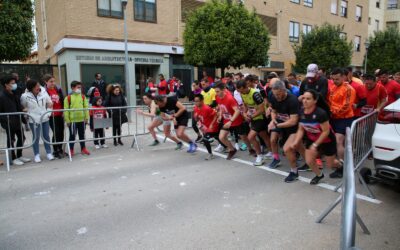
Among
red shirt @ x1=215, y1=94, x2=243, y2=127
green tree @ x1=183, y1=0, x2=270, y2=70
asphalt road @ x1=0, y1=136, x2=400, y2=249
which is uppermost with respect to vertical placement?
green tree @ x1=183, y1=0, x2=270, y2=70

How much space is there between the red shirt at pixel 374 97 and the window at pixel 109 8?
47.2ft

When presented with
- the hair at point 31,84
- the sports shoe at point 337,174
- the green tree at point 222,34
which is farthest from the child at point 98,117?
the green tree at point 222,34

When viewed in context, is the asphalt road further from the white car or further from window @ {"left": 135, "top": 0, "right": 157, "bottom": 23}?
window @ {"left": 135, "top": 0, "right": 157, "bottom": 23}

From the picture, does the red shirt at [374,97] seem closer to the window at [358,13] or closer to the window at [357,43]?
the window at [357,43]

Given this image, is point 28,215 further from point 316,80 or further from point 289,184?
point 316,80

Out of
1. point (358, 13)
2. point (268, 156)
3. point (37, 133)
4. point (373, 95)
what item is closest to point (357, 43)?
point (358, 13)

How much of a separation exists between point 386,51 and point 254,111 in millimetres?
28183

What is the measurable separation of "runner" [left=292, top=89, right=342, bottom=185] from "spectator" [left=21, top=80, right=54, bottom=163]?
527cm

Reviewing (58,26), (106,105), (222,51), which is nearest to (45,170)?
(106,105)

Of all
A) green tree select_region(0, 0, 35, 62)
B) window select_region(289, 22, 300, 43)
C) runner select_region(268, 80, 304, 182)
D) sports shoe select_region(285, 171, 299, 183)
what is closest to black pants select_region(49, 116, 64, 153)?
runner select_region(268, 80, 304, 182)

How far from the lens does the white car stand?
13.0 ft

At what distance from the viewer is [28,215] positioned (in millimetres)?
4219

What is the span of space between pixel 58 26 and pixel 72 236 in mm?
16792

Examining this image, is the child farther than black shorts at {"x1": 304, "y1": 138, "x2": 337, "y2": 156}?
Yes
